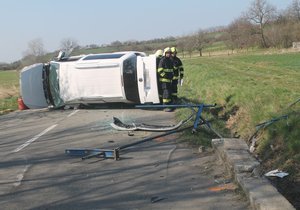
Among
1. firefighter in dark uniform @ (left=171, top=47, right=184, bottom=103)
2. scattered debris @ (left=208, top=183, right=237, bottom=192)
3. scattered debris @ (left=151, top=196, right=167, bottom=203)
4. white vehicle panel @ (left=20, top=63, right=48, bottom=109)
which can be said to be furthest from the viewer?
white vehicle panel @ (left=20, top=63, right=48, bottom=109)

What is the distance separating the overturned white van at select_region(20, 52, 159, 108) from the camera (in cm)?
1335

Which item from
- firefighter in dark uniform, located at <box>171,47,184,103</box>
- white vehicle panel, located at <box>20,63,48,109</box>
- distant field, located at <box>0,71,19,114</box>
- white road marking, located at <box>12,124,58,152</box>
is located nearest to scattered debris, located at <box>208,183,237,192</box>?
white road marking, located at <box>12,124,58,152</box>

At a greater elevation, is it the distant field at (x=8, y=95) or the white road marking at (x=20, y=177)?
the white road marking at (x=20, y=177)

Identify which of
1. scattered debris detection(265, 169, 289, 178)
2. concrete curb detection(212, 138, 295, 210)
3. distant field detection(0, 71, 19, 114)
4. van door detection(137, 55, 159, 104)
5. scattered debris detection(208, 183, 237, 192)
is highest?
van door detection(137, 55, 159, 104)

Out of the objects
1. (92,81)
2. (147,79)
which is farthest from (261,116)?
(92,81)

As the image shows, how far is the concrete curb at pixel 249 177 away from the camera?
433 centimetres

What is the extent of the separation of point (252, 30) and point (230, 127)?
3467 inches

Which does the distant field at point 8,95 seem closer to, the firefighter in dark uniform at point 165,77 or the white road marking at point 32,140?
the white road marking at point 32,140

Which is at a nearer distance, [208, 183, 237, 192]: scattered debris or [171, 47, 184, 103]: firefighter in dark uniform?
[208, 183, 237, 192]: scattered debris

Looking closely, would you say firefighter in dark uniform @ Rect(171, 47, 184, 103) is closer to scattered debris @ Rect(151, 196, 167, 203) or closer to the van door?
the van door

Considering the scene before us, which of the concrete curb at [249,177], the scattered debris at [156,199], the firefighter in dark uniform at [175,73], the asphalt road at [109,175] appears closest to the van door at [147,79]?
the firefighter in dark uniform at [175,73]

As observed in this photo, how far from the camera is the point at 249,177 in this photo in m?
5.25

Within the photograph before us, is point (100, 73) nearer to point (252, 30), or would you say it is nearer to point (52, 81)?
point (52, 81)

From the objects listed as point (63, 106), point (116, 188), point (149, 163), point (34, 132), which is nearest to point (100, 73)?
point (63, 106)
